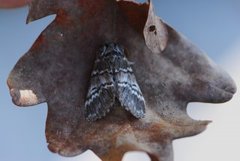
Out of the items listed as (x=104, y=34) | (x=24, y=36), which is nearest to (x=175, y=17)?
(x=24, y=36)

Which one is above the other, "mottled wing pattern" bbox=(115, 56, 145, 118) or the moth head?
the moth head

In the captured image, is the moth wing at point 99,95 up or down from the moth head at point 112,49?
down

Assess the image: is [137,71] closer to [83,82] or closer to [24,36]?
[83,82]

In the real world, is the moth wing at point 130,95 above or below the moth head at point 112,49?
below

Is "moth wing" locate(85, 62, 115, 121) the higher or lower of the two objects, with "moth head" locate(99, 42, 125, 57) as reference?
lower
